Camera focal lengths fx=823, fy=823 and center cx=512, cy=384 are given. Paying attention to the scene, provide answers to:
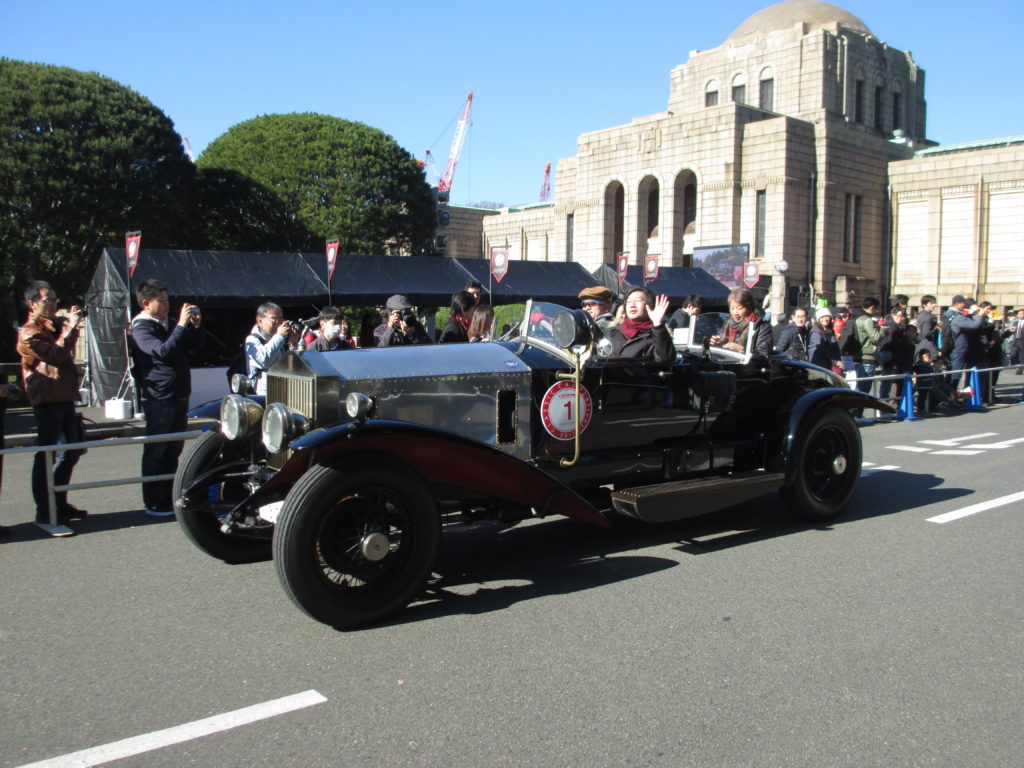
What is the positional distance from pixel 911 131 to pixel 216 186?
143ft

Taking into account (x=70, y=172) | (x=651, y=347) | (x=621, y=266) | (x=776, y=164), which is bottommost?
(x=651, y=347)

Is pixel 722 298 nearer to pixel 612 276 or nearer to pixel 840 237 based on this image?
pixel 612 276

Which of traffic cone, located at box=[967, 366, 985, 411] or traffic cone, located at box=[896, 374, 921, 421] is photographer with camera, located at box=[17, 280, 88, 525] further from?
traffic cone, located at box=[967, 366, 985, 411]

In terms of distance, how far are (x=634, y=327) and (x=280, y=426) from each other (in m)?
2.66

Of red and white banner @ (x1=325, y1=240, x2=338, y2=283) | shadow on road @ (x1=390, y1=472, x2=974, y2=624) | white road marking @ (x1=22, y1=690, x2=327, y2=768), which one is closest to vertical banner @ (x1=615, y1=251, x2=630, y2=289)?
red and white banner @ (x1=325, y1=240, x2=338, y2=283)

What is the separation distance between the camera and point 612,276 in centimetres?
2338

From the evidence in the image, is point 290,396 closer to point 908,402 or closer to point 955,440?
point 955,440

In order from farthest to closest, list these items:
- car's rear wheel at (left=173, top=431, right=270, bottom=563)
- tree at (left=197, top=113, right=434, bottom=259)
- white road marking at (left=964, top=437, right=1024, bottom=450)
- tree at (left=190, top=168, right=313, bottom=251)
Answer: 1. tree at (left=197, top=113, right=434, bottom=259)
2. tree at (left=190, top=168, right=313, bottom=251)
3. white road marking at (left=964, top=437, right=1024, bottom=450)
4. car's rear wheel at (left=173, top=431, right=270, bottom=563)

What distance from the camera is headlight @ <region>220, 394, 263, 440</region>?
4711 mm

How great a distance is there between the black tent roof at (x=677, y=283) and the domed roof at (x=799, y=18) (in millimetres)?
32217

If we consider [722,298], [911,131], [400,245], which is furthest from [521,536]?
[911,131]

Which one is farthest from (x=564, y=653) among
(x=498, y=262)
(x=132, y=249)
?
(x=498, y=262)

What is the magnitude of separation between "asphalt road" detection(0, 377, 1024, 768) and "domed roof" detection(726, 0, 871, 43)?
51853mm

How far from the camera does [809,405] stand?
5996 millimetres
